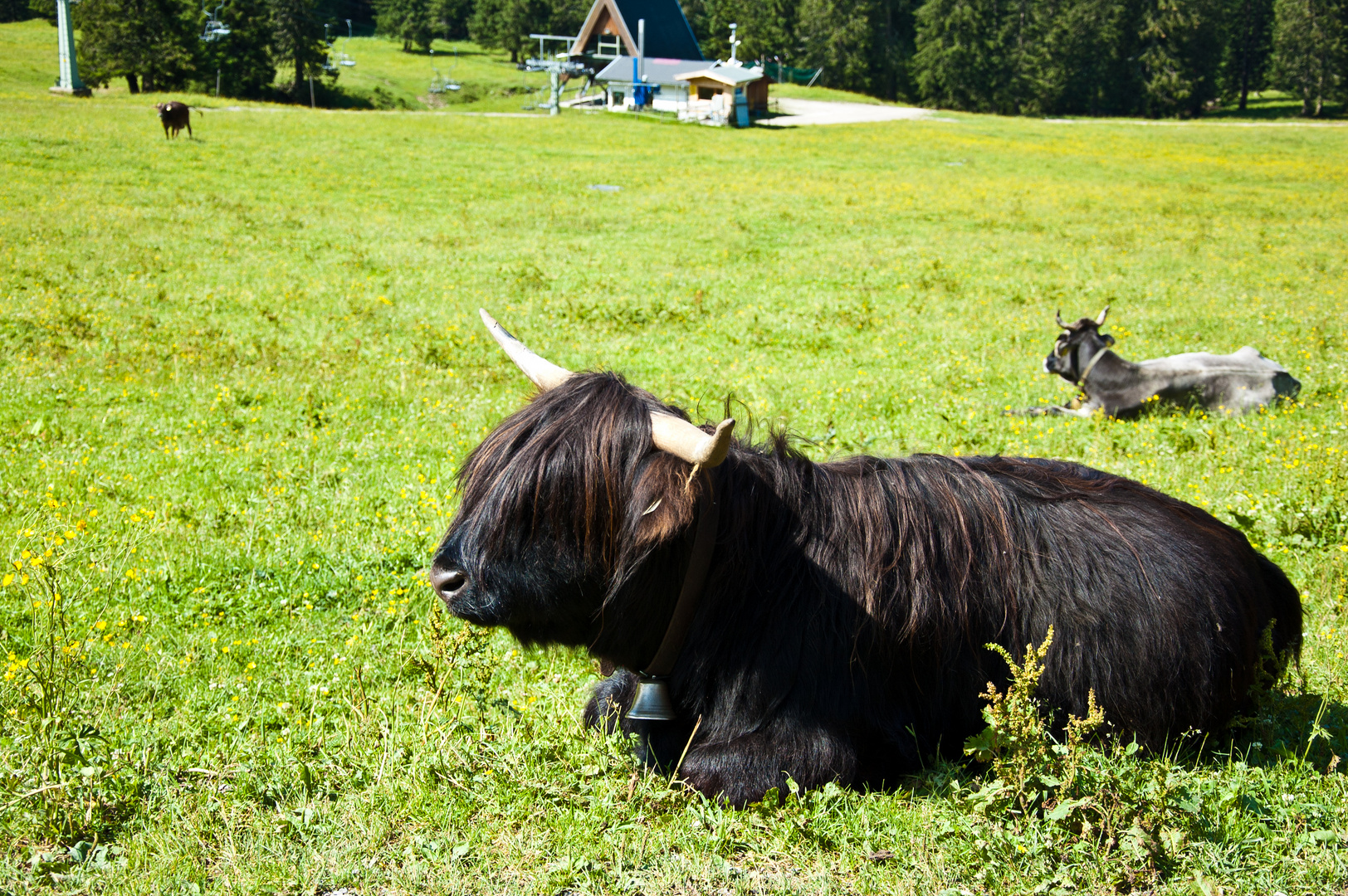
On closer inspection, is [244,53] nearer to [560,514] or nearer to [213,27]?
[213,27]

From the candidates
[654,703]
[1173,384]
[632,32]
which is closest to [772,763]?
[654,703]

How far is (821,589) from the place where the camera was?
354 cm

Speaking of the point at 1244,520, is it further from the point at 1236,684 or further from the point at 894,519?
the point at 894,519

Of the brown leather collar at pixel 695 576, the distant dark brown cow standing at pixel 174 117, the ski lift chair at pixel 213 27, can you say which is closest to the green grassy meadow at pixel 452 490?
the brown leather collar at pixel 695 576

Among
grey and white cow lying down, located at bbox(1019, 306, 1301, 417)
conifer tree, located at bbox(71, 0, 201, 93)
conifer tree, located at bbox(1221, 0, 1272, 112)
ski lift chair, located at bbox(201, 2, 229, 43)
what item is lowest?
grey and white cow lying down, located at bbox(1019, 306, 1301, 417)

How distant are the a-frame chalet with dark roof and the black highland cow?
2917 inches

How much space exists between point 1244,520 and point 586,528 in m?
4.44

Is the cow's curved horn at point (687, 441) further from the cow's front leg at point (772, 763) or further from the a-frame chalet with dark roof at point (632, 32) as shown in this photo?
the a-frame chalet with dark roof at point (632, 32)

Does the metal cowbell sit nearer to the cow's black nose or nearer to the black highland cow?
the black highland cow

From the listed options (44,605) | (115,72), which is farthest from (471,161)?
(115,72)

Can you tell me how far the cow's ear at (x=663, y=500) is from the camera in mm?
3242

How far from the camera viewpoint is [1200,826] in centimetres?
323

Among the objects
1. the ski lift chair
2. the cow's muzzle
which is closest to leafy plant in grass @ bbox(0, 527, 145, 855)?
the cow's muzzle

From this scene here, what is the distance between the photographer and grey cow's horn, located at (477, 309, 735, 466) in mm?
2973
